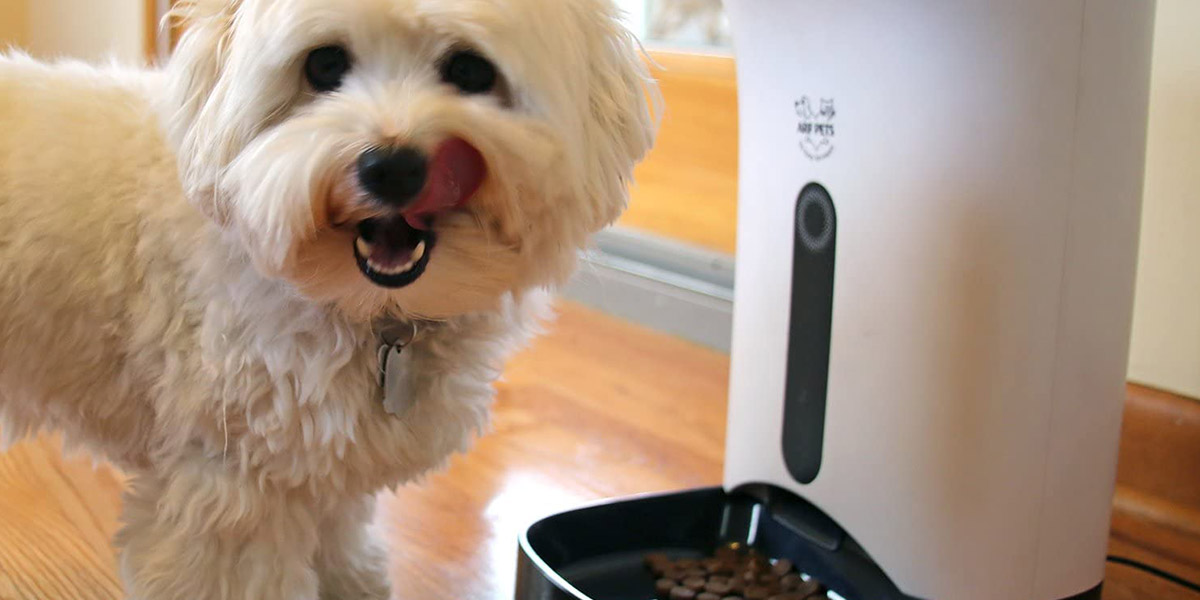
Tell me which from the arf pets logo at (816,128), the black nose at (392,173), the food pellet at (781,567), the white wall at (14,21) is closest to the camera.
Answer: the black nose at (392,173)

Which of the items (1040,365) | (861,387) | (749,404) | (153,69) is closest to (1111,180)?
(1040,365)

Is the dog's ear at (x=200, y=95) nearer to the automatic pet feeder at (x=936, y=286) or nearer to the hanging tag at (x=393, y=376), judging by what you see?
the hanging tag at (x=393, y=376)

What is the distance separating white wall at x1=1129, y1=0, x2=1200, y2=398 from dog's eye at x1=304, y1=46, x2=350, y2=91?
104cm

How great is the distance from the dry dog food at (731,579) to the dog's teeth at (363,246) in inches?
20.4

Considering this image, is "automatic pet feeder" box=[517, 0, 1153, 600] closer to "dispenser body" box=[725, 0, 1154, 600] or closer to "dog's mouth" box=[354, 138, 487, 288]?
"dispenser body" box=[725, 0, 1154, 600]

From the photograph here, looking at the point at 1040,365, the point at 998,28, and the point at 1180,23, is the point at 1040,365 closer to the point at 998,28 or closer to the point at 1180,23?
the point at 998,28

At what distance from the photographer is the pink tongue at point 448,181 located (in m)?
0.81

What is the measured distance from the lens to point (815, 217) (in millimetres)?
1147

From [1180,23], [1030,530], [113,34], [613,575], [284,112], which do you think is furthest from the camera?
[113,34]

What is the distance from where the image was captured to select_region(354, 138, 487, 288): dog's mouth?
81 centimetres

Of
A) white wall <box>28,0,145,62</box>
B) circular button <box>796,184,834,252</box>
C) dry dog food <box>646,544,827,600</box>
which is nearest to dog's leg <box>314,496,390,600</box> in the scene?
dry dog food <box>646,544,827,600</box>

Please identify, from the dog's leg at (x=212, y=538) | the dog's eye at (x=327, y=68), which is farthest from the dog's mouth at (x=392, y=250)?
the dog's leg at (x=212, y=538)

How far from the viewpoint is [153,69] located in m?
1.13

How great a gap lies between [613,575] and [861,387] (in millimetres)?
329
